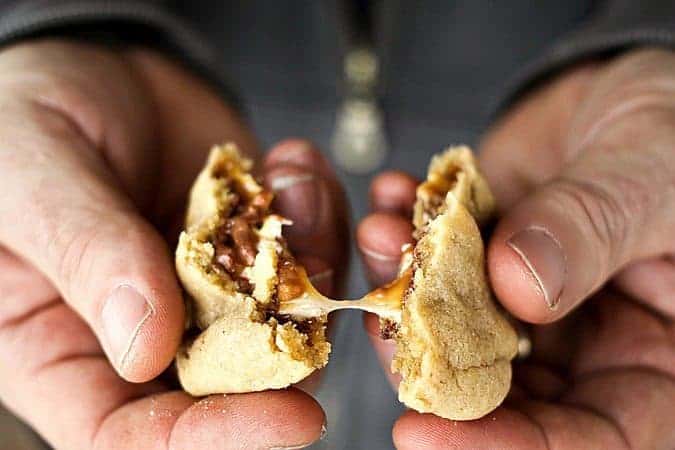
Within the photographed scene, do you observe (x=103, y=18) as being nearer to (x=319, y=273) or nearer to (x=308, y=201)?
(x=308, y=201)

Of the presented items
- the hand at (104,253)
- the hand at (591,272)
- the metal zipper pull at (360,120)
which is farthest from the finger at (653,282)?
the metal zipper pull at (360,120)

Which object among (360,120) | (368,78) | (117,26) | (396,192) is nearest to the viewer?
(396,192)

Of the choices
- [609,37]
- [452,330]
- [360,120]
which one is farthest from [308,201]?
[360,120]

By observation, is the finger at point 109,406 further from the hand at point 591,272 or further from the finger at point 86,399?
the hand at point 591,272

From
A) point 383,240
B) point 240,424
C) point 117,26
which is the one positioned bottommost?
point 240,424

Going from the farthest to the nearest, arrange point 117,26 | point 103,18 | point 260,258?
point 117,26, point 103,18, point 260,258

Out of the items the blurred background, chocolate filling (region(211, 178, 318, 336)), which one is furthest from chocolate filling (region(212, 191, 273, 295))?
the blurred background

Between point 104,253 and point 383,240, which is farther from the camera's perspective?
point 383,240

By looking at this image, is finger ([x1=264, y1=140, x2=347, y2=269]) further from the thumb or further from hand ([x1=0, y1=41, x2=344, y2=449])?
the thumb

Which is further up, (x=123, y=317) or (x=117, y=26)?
(x=117, y=26)
